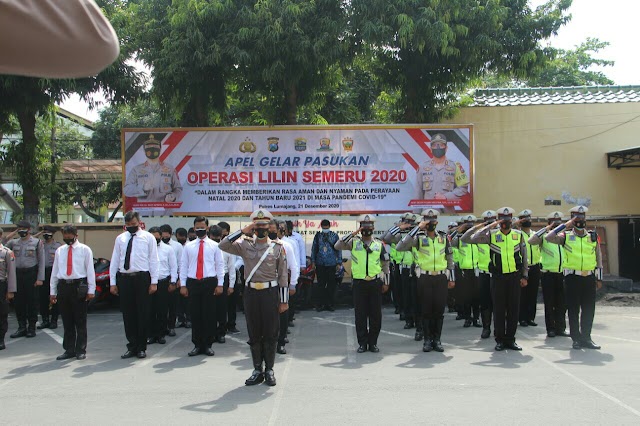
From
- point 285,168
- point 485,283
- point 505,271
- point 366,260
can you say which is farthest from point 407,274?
point 285,168

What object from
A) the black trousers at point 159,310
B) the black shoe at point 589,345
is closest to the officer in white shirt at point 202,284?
the black trousers at point 159,310

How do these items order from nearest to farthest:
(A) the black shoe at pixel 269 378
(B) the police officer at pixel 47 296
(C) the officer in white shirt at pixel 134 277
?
(A) the black shoe at pixel 269 378
(C) the officer in white shirt at pixel 134 277
(B) the police officer at pixel 47 296

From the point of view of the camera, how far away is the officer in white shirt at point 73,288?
30.5ft

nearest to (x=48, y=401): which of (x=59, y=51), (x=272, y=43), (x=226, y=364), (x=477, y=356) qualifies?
(x=226, y=364)

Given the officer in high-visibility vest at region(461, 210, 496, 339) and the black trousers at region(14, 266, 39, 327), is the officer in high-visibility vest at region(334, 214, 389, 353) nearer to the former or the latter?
the officer in high-visibility vest at region(461, 210, 496, 339)

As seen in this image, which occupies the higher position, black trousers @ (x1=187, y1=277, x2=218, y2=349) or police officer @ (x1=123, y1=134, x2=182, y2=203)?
police officer @ (x1=123, y1=134, x2=182, y2=203)

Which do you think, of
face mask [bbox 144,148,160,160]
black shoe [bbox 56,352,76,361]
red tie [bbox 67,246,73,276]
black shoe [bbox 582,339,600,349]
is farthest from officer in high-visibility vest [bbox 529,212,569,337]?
face mask [bbox 144,148,160,160]

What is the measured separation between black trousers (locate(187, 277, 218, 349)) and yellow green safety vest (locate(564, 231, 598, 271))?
5273 mm

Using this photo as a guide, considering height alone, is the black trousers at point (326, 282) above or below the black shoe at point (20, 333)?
above

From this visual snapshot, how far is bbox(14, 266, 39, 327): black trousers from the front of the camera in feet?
38.1

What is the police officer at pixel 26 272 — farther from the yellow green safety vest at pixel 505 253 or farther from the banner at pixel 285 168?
the yellow green safety vest at pixel 505 253

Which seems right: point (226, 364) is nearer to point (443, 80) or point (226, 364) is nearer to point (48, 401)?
point (48, 401)

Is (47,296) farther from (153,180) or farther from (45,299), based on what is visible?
(153,180)

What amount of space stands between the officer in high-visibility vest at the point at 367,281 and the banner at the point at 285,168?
537 cm
